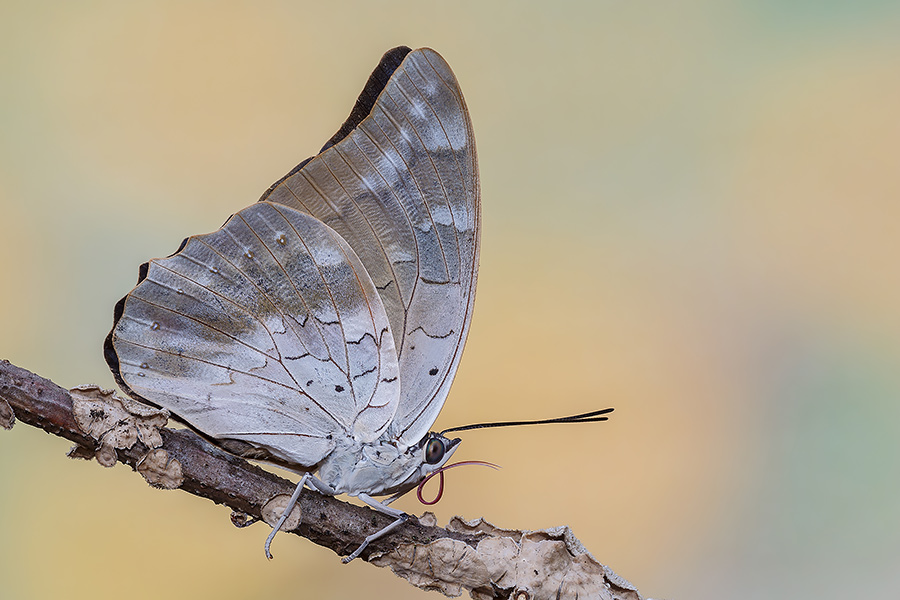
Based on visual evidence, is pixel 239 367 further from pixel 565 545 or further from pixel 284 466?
pixel 565 545

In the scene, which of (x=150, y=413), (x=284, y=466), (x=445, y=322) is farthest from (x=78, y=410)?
(x=445, y=322)

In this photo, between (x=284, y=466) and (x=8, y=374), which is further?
(x=284, y=466)

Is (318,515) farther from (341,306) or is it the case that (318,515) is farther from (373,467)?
(341,306)

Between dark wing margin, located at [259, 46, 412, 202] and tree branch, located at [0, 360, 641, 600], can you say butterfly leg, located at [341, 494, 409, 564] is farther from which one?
dark wing margin, located at [259, 46, 412, 202]

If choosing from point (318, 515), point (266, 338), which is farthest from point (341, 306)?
point (318, 515)

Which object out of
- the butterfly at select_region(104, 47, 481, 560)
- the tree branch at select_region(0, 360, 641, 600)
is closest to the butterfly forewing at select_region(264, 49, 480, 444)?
the butterfly at select_region(104, 47, 481, 560)

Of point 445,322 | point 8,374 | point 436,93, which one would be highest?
point 436,93

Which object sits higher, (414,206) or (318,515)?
(414,206)
